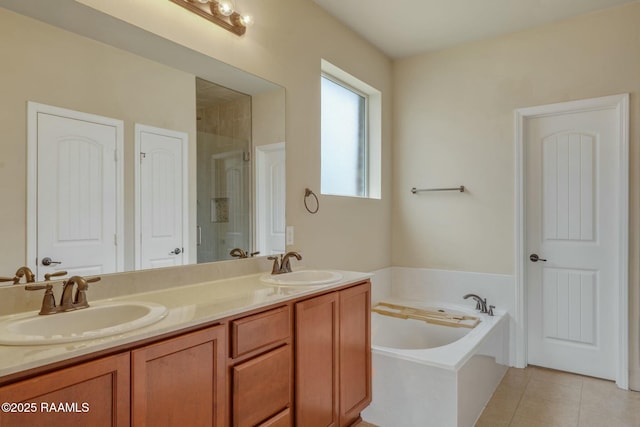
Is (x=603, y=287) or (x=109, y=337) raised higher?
(x=109, y=337)

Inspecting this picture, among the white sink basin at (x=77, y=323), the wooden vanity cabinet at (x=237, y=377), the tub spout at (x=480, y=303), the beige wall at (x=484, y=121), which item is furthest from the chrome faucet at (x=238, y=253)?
the tub spout at (x=480, y=303)

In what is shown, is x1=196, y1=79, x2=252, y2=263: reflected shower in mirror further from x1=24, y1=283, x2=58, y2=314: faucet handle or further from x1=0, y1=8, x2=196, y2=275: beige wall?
x1=24, y1=283, x2=58, y2=314: faucet handle

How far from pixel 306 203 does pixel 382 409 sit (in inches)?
53.1

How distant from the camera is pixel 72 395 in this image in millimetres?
934

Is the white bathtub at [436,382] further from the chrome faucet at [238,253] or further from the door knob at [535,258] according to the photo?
the chrome faucet at [238,253]

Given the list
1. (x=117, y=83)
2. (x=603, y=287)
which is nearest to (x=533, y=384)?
(x=603, y=287)

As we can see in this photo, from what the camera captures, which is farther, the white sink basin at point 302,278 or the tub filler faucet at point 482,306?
the tub filler faucet at point 482,306

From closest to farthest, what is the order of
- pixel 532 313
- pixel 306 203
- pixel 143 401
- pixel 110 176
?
pixel 143 401
pixel 110 176
pixel 306 203
pixel 532 313

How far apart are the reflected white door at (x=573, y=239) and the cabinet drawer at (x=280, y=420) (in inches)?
90.9

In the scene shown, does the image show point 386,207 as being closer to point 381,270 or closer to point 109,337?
point 381,270

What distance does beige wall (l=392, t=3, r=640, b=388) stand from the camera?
104 inches

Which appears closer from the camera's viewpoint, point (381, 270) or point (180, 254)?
point (180, 254)

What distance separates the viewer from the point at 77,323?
1259 millimetres

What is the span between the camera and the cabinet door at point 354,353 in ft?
6.48
